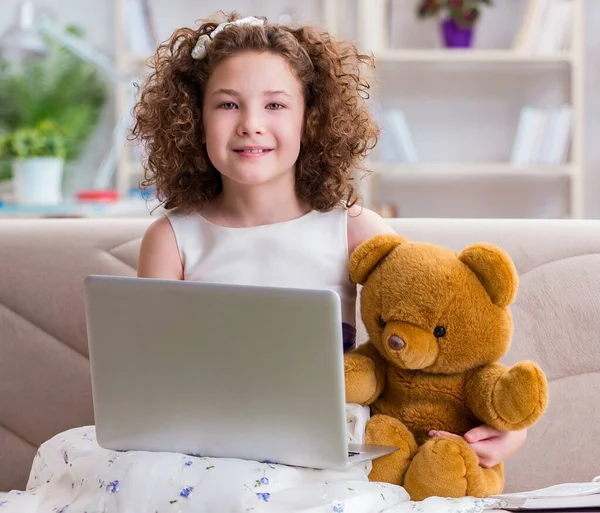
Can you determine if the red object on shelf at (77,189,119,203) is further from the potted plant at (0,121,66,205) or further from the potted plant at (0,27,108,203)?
the potted plant at (0,27,108,203)

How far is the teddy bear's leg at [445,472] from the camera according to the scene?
1.19 meters

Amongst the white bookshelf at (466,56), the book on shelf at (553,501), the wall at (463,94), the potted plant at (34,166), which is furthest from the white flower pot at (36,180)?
the book on shelf at (553,501)

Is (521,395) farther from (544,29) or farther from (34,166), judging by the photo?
(544,29)

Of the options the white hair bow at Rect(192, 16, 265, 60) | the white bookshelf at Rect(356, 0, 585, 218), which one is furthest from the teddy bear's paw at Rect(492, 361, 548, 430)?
the white bookshelf at Rect(356, 0, 585, 218)

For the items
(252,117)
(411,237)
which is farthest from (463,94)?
(252,117)

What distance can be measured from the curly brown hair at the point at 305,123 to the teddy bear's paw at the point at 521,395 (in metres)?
0.44

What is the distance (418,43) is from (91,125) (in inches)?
57.2

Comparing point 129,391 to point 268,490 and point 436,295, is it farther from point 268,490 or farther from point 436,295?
point 436,295

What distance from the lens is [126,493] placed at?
111cm

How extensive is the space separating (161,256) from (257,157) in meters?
0.22

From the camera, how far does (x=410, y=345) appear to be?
1.20 metres

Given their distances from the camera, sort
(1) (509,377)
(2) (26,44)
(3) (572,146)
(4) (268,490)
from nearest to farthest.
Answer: (4) (268,490) < (1) (509,377) < (2) (26,44) < (3) (572,146)

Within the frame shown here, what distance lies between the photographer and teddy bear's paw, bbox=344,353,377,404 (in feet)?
4.14

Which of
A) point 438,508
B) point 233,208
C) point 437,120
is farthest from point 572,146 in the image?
point 438,508
